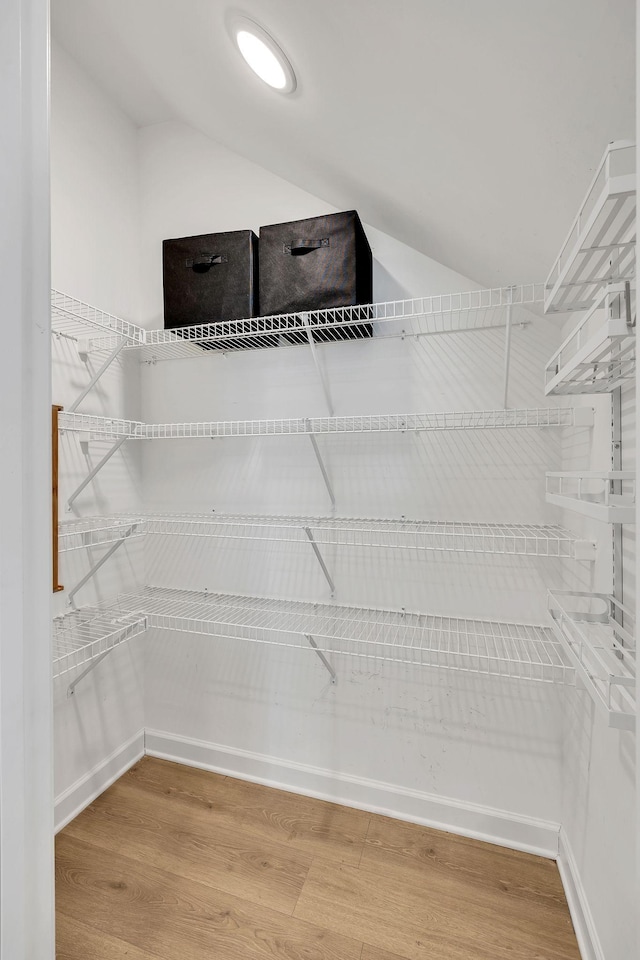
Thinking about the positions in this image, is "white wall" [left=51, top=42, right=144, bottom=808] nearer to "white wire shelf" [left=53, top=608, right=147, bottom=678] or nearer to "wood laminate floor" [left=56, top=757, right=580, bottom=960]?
"white wire shelf" [left=53, top=608, right=147, bottom=678]

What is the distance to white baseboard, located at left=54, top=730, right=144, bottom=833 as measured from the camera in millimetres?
1661

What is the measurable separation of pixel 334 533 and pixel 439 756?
0.85m

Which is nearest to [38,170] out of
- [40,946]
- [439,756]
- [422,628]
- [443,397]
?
[40,946]

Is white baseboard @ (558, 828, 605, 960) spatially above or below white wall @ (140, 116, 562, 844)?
below

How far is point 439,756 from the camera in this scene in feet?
5.45

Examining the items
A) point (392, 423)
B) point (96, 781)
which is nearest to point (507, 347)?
point (392, 423)

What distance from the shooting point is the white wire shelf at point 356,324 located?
1.55 meters

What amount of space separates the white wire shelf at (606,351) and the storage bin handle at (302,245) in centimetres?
84

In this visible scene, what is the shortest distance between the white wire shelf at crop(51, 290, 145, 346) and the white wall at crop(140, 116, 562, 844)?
0.25 metres

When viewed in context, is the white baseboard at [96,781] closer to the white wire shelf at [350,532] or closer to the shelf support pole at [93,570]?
the shelf support pole at [93,570]

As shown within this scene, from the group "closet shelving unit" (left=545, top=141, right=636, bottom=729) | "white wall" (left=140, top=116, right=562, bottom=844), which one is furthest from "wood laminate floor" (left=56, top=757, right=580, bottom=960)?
"closet shelving unit" (left=545, top=141, right=636, bottom=729)

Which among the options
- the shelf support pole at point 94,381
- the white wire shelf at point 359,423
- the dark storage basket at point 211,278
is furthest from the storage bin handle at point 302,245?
the shelf support pole at point 94,381

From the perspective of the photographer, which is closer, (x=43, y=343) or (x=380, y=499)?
(x=43, y=343)

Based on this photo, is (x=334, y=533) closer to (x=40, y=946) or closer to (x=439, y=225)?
(x=439, y=225)
